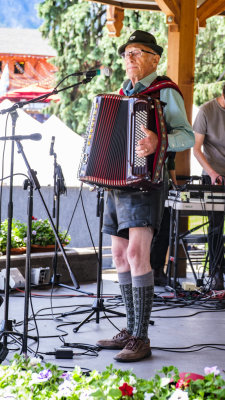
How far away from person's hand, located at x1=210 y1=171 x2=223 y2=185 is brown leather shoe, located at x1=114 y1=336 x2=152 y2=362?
7.78 feet

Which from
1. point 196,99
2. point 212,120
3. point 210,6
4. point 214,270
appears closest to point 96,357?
point 214,270

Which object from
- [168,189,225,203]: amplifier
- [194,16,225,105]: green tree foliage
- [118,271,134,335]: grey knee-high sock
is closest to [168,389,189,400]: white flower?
[118,271,134,335]: grey knee-high sock

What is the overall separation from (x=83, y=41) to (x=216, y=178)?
1441cm

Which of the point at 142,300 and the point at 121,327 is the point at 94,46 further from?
the point at 142,300

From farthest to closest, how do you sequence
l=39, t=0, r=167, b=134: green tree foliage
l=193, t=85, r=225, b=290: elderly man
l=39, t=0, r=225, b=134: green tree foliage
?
l=39, t=0, r=167, b=134: green tree foliage
l=39, t=0, r=225, b=134: green tree foliage
l=193, t=85, r=225, b=290: elderly man

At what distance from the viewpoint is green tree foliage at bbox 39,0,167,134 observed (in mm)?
18609

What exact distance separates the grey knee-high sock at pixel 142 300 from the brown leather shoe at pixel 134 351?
0.05 metres

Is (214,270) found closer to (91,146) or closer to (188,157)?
(188,157)

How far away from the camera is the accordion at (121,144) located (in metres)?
3.40

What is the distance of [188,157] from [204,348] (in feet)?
10.4

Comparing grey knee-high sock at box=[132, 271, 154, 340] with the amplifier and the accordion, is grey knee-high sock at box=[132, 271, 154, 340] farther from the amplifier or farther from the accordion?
the amplifier

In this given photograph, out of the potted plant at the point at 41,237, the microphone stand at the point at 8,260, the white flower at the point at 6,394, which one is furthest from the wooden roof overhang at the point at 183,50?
the white flower at the point at 6,394

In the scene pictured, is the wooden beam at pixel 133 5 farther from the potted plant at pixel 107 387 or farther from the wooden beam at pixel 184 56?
the potted plant at pixel 107 387

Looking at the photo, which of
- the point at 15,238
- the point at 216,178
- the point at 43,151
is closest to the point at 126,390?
the point at 216,178
